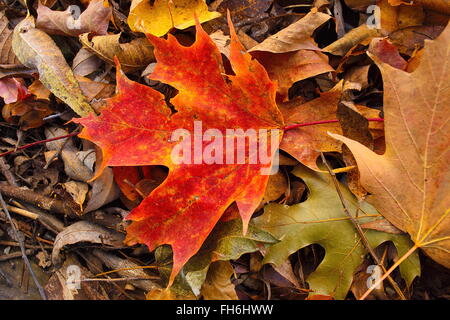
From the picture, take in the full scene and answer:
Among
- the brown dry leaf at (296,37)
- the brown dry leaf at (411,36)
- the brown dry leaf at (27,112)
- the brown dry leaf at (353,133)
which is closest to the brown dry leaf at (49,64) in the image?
the brown dry leaf at (27,112)

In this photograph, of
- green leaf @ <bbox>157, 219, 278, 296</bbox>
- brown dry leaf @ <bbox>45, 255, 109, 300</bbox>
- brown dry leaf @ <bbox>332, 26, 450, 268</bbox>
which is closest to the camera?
brown dry leaf @ <bbox>332, 26, 450, 268</bbox>

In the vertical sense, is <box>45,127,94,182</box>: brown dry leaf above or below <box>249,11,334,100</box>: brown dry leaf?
below

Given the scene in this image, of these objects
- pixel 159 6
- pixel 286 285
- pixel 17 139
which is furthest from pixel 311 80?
pixel 17 139

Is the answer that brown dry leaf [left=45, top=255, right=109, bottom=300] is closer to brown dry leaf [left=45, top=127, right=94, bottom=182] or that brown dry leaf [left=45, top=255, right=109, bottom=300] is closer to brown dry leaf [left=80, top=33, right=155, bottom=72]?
brown dry leaf [left=45, top=127, right=94, bottom=182]

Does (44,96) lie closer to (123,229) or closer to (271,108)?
(123,229)

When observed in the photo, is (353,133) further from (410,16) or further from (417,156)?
(410,16)

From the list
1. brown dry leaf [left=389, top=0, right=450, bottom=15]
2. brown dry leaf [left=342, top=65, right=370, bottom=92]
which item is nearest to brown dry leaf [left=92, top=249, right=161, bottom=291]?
brown dry leaf [left=342, top=65, right=370, bottom=92]

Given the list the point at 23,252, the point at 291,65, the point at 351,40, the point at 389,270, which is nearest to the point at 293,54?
the point at 291,65
